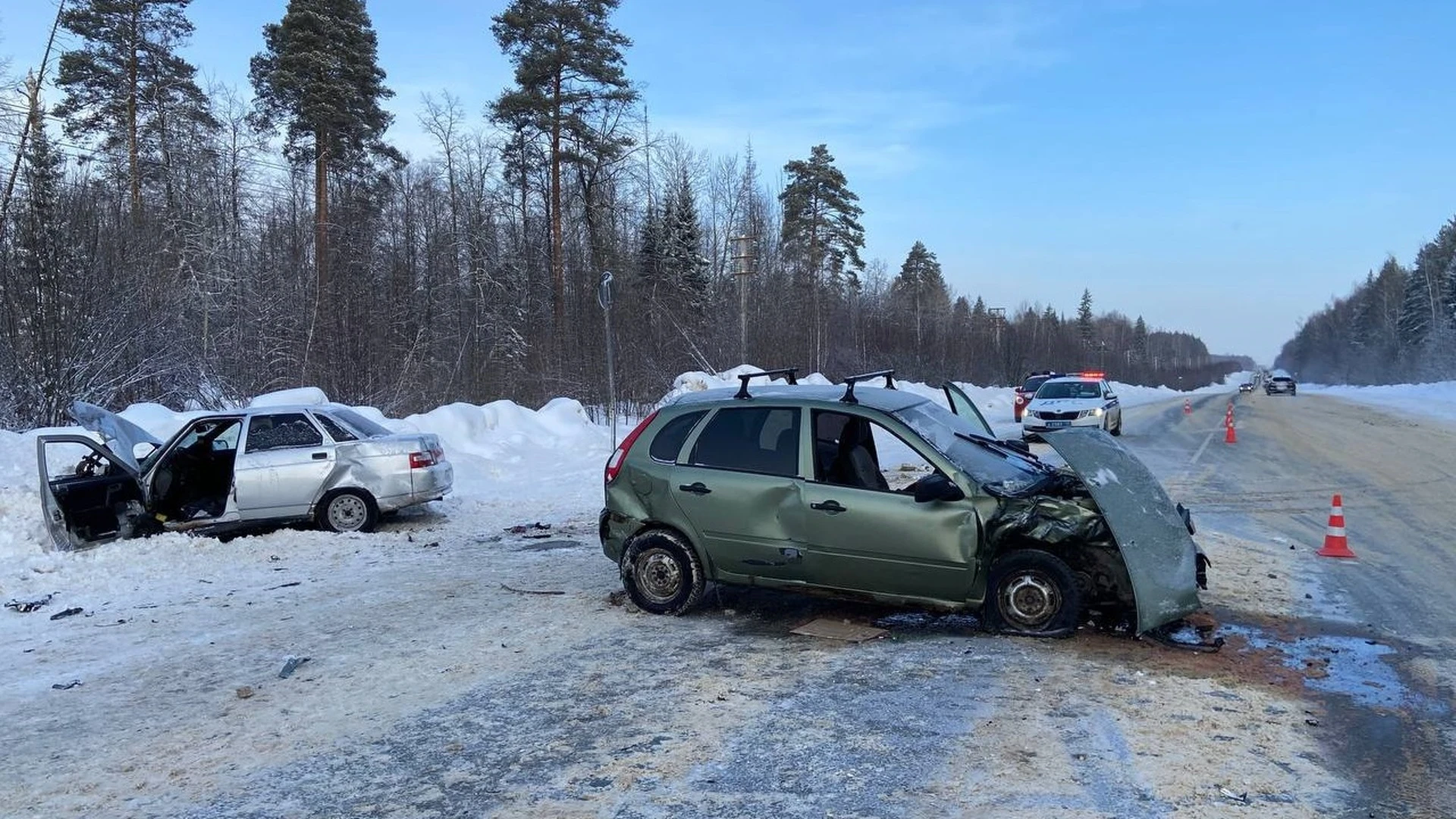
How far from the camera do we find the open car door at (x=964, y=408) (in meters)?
7.63

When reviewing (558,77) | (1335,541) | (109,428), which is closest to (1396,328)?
(558,77)

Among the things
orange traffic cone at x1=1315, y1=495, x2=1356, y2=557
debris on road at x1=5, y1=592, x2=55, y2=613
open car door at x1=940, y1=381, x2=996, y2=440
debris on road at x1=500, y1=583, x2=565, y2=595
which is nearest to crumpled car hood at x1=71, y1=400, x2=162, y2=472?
debris on road at x1=5, y1=592, x2=55, y2=613

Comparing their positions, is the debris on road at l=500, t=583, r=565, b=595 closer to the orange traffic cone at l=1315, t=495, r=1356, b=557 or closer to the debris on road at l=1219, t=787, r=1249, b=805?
the debris on road at l=1219, t=787, r=1249, b=805

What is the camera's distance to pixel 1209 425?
29.7 m

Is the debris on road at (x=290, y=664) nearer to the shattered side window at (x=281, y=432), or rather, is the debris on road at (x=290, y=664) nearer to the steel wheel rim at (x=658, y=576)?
the steel wheel rim at (x=658, y=576)

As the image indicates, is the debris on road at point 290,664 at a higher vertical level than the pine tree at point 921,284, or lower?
lower

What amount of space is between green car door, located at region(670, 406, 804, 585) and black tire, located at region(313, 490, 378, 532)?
5.51 metres

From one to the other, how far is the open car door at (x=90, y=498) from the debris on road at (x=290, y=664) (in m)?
4.94

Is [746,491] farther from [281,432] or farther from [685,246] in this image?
[685,246]

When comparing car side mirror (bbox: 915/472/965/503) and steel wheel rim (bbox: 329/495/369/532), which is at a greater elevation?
car side mirror (bbox: 915/472/965/503)

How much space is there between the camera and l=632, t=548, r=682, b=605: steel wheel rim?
22.5 ft

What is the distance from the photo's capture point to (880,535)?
20.1ft

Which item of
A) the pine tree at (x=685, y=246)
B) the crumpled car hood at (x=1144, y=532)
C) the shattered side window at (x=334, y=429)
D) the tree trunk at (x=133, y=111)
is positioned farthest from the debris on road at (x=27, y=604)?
the pine tree at (x=685, y=246)

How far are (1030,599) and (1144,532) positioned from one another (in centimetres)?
83
